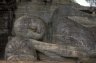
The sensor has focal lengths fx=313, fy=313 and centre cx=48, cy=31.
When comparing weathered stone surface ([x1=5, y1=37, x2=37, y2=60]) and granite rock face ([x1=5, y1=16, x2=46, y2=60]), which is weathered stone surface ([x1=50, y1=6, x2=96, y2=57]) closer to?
granite rock face ([x1=5, y1=16, x2=46, y2=60])

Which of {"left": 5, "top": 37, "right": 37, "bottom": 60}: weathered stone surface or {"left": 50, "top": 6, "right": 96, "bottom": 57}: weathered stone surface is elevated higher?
{"left": 50, "top": 6, "right": 96, "bottom": 57}: weathered stone surface

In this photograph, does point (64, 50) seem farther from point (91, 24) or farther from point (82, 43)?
point (91, 24)

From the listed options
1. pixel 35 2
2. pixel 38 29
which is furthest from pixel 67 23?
pixel 35 2

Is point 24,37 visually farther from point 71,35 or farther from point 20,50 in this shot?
point 71,35

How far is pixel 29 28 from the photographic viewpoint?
3957mm

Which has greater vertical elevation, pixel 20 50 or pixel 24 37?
pixel 24 37

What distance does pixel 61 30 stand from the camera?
395cm

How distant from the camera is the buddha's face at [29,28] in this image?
394cm

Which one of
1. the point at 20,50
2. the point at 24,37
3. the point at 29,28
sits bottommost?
the point at 20,50

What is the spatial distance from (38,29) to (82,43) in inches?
23.2

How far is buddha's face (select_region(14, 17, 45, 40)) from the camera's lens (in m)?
3.94

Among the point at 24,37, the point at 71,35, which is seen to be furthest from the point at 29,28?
the point at 71,35

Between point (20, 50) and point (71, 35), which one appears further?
point (71, 35)

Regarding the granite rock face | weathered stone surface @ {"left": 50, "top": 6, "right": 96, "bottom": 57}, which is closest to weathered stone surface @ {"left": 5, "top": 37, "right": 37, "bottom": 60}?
the granite rock face
